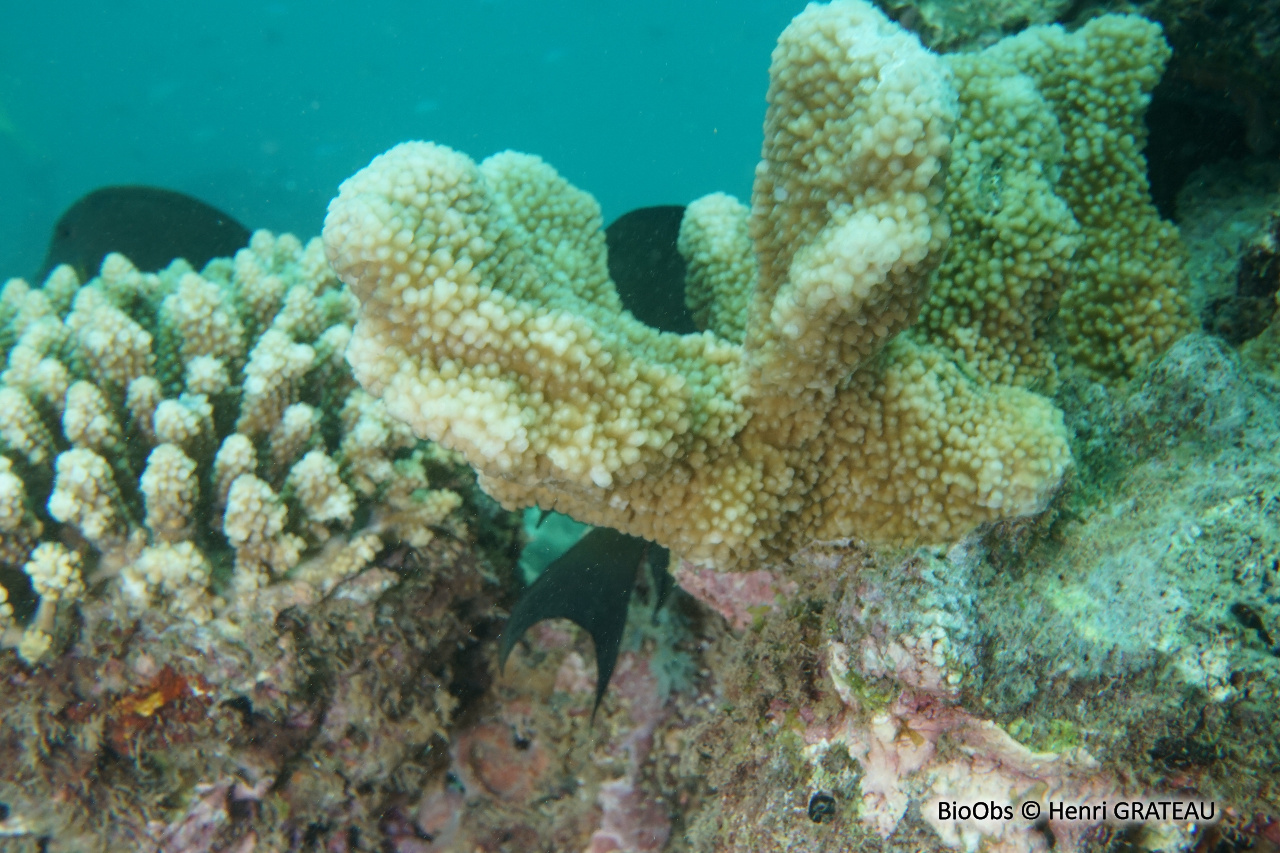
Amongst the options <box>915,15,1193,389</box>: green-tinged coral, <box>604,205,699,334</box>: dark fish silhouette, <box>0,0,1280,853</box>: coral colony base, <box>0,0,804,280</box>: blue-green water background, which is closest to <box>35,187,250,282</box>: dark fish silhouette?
<box>0,0,1280,853</box>: coral colony base

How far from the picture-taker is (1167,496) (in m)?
1.62

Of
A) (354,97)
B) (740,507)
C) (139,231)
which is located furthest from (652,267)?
(354,97)

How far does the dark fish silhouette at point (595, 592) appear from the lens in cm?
244

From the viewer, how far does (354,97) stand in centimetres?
4706

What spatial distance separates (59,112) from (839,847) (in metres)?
43.7

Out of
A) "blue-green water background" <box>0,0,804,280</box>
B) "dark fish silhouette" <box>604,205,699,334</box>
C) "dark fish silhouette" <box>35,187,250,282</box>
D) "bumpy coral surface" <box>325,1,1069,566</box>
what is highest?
"blue-green water background" <box>0,0,804,280</box>

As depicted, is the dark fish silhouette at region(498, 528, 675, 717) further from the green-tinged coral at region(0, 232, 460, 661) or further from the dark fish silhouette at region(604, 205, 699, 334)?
the dark fish silhouette at region(604, 205, 699, 334)

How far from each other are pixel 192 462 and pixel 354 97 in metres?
53.6

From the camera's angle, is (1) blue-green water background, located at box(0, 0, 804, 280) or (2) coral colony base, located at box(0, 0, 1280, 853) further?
(1) blue-green water background, located at box(0, 0, 804, 280)

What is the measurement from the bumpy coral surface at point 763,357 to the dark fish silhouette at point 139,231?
3297mm

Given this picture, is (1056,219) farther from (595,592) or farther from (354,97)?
(354,97)

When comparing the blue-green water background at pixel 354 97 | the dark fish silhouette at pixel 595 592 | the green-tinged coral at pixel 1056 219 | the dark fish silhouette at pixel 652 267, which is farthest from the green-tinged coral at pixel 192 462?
the blue-green water background at pixel 354 97

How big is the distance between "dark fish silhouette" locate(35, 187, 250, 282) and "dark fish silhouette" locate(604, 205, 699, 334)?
9.85 feet

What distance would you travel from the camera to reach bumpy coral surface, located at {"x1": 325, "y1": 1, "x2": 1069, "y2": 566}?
1290 mm
